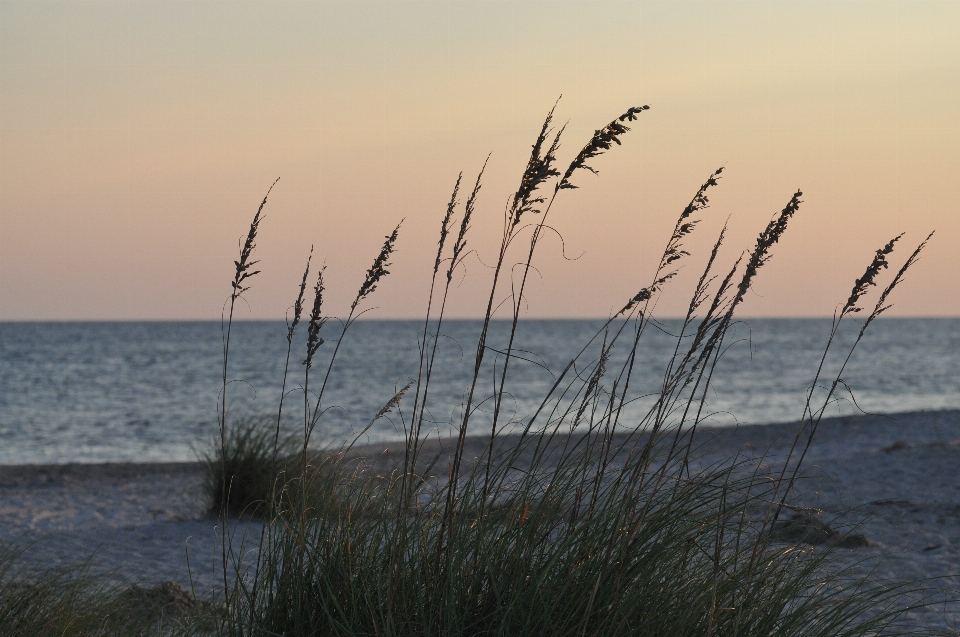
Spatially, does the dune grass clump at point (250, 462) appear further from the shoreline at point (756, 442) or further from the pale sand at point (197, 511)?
the shoreline at point (756, 442)

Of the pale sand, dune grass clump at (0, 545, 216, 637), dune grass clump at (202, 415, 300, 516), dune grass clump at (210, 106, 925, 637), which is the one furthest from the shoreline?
dune grass clump at (210, 106, 925, 637)

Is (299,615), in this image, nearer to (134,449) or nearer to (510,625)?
(510,625)

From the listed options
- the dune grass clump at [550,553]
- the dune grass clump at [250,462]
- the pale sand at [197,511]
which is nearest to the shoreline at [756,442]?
the pale sand at [197,511]

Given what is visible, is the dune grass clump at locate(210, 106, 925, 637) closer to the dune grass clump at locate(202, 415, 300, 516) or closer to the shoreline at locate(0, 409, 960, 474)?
the dune grass clump at locate(202, 415, 300, 516)

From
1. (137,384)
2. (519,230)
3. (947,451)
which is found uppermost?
(519,230)

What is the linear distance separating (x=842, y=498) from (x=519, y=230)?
708 centimetres

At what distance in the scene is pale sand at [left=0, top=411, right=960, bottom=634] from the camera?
605cm

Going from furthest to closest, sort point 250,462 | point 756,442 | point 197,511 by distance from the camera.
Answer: point 756,442
point 197,511
point 250,462

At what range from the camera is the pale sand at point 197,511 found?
6.05 metres

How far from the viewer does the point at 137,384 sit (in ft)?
106

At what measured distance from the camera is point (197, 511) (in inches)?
348

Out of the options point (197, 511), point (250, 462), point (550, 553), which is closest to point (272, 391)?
point (197, 511)

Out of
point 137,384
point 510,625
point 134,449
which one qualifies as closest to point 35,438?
point 134,449

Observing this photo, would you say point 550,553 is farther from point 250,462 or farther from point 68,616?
point 250,462
